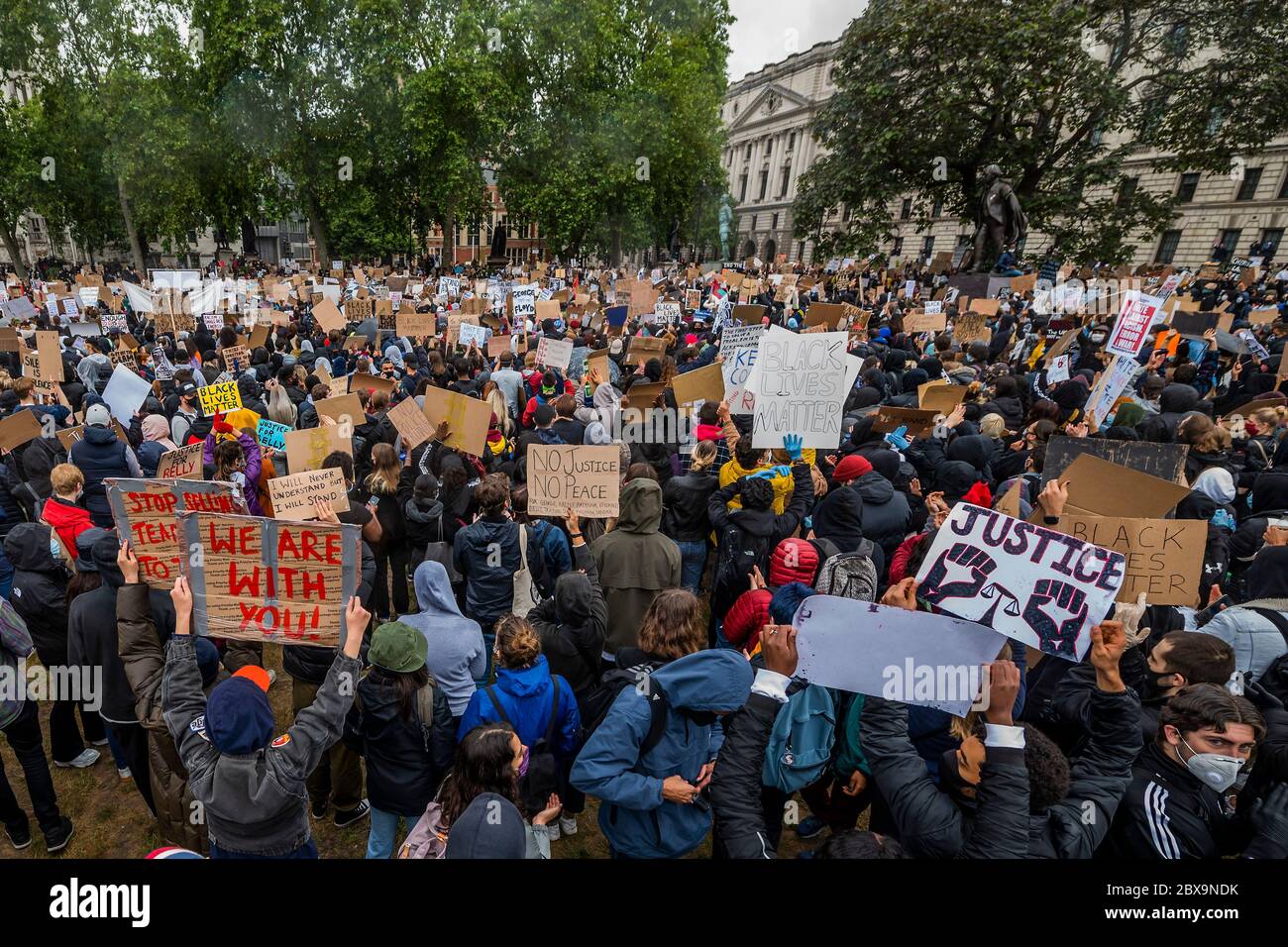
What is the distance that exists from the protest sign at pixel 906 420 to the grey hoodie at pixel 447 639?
4236 mm

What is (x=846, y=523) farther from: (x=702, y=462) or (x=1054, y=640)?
(x=1054, y=640)

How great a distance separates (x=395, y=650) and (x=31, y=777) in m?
2.78

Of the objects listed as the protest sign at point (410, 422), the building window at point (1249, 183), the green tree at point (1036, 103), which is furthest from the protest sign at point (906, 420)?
the building window at point (1249, 183)

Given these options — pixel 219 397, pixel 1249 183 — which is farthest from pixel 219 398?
pixel 1249 183

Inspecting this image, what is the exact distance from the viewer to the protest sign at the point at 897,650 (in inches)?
99.7

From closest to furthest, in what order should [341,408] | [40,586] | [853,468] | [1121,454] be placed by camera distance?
[40,586] < [1121,454] < [853,468] < [341,408]

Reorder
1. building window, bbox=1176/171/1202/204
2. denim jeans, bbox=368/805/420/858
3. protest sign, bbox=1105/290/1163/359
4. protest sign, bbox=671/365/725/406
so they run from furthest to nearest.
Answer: building window, bbox=1176/171/1202/204 → protest sign, bbox=1105/290/1163/359 → protest sign, bbox=671/365/725/406 → denim jeans, bbox=368/805/420/858

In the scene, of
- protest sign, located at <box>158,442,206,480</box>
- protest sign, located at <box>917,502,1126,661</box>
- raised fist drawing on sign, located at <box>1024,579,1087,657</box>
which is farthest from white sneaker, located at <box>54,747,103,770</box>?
raised fist drawing on sign, located at <box>1024,579,1087,657</box>

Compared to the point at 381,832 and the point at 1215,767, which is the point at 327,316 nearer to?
the point at 381,832

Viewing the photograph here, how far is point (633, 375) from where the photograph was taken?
928 centimetres

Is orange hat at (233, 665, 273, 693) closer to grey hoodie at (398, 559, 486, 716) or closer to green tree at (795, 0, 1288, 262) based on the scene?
grey hoodie at (398, 559, 486, 716)

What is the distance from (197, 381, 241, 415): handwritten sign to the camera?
6.43 meters

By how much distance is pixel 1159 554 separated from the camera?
11.2 ft

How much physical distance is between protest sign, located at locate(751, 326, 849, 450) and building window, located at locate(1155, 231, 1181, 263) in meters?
53.4
